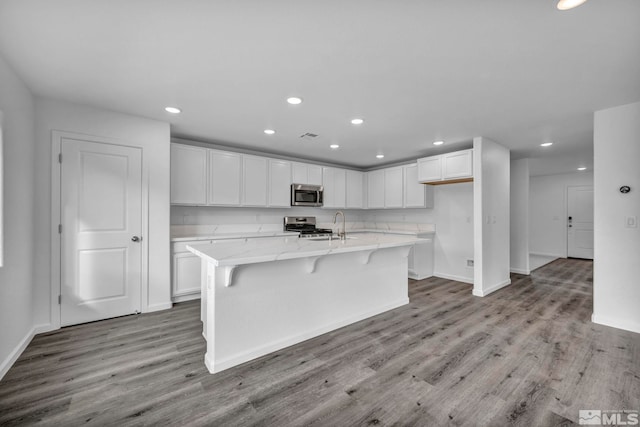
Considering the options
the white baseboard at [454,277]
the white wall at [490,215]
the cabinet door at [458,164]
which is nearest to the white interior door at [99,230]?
the cabinet door at [458,164]

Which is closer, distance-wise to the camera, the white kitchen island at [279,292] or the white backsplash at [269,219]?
the white kitchen island at [279,292]

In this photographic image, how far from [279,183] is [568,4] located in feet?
13.6

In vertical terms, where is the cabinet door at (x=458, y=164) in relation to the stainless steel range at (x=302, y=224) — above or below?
above

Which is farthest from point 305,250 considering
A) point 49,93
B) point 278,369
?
point 49,93

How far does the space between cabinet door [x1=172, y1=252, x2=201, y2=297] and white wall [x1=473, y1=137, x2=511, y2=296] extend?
165 inches

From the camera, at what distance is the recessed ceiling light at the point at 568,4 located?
145cm

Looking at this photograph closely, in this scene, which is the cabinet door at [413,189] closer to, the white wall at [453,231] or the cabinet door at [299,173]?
the white wall at [453,231]

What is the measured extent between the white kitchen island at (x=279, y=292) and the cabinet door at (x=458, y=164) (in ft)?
6.39

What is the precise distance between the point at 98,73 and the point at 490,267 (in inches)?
215

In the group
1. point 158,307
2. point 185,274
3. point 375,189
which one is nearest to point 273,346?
point 158,307

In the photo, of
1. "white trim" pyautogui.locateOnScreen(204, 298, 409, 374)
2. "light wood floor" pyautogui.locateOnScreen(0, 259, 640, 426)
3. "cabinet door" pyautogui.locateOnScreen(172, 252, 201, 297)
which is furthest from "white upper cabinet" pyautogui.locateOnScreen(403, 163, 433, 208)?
"cabinet door" pyautogui.locateOnScreen(172, 252, 201, 297)

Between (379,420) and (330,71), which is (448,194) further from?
(379,420)

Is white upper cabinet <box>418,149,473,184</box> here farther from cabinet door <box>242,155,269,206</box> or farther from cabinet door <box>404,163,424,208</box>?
cabinet door <box>242,155,269,206</box>

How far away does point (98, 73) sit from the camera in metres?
2.29
